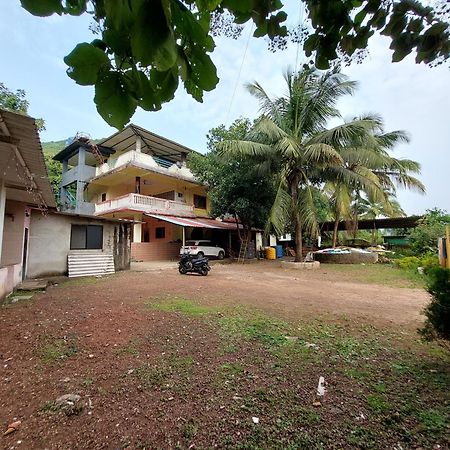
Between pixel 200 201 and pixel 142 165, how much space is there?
6405 mm

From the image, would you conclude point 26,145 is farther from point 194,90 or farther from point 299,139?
point 299,139

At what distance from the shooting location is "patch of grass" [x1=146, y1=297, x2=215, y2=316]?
504 centimetres

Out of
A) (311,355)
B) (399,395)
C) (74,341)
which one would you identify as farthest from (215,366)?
(74,341)

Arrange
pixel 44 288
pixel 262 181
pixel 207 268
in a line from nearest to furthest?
pixel 44 288
pixel 207 268
pixel 262 181

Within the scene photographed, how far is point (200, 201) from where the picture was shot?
71.7ft

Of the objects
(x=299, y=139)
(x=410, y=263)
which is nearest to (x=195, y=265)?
(x=299, y=139)

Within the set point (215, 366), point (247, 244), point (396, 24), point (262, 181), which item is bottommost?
point (215, 366)

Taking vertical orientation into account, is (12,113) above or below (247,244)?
above

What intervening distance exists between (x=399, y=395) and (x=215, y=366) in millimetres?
1705

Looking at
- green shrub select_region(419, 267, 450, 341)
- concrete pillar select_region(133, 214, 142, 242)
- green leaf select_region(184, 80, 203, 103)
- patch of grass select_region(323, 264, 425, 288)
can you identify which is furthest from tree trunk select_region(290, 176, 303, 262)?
green leaf select_region(184, 80, 203, 103)

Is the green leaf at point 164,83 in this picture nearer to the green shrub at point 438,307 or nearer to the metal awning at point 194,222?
the green shrub at point 438,307

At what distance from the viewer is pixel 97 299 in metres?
6.03

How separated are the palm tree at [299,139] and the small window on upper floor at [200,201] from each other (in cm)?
894

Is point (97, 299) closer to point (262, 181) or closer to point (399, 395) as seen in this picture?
point (399, 395)
